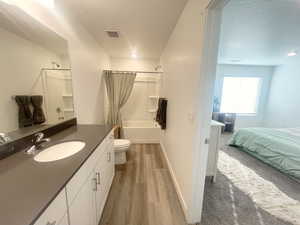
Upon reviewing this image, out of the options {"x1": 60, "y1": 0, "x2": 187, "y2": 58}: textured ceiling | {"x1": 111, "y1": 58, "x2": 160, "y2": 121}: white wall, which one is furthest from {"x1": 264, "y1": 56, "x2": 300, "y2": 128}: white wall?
{"x1": 60, "y1": 0, "x2": 187, "y2": 58}: textured ceiling

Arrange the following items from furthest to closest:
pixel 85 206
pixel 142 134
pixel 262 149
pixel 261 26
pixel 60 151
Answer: pixel 142 134 < pixel 262 149 < pixel 261 26 < pixel 60 151 < pixel 85 206

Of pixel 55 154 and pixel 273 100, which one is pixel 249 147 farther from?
pixel 55 154

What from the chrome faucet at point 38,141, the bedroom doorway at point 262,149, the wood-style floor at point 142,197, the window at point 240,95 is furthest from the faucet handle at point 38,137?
the window at point 240,95

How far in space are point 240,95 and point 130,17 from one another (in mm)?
4981

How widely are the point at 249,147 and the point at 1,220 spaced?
3807mm

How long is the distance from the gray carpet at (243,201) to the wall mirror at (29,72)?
2.05 metres

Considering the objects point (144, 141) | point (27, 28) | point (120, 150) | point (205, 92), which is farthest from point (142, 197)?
point (27, 28)

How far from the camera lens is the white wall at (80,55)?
1420 millimetres

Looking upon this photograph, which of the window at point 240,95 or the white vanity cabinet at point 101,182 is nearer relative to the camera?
the white vanity cabinet at point 101,182

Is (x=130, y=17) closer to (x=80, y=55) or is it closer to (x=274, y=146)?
(x=80, y=55)

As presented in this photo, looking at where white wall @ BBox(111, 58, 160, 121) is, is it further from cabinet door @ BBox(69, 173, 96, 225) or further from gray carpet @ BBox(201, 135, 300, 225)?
cabinet door @ BBox(69, 173, 96, 225)

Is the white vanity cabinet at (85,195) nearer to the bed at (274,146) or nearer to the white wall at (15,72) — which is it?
the white wall at (15,72)

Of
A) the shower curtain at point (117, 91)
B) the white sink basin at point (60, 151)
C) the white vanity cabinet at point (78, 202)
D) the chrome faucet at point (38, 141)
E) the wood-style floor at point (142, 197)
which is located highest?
the shower curtain at point (117, 91)

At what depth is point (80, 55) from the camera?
208cm
